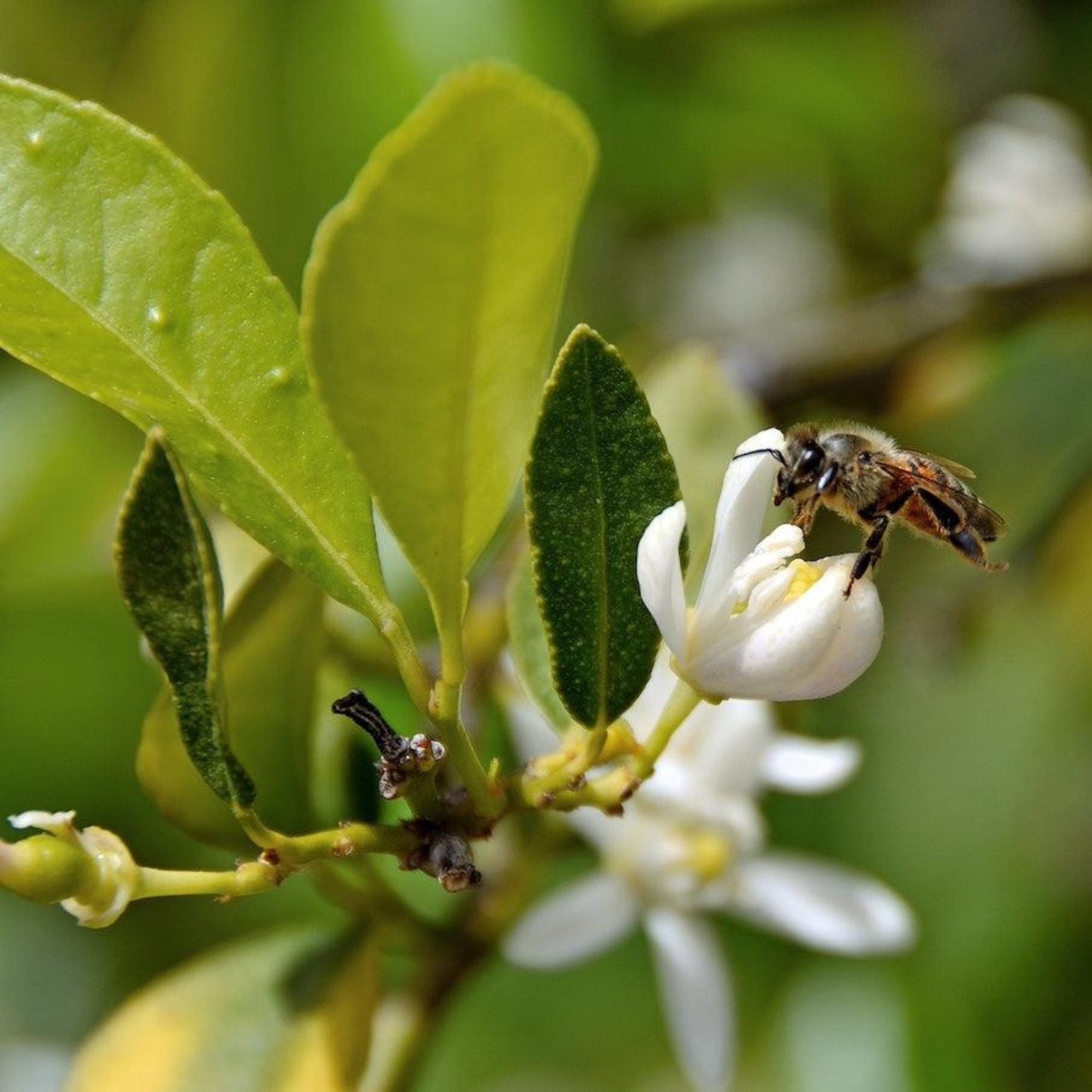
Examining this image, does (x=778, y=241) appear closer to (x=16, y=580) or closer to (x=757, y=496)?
(x=16, y=580)

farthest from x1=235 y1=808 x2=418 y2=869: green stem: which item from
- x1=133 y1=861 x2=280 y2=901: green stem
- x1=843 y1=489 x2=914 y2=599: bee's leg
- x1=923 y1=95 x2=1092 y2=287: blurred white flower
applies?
x1=923 y1=95 x2=1092 y2=287: blurred white flower

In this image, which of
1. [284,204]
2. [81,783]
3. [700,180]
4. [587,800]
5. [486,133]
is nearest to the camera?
[486,133]

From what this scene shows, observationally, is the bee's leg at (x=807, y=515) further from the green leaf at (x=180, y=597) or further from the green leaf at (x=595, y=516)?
the green leaf at (x=180, y=597)

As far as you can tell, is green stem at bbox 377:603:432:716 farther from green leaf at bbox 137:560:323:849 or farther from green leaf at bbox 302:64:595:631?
green leaf at bbox 137:560:323:849

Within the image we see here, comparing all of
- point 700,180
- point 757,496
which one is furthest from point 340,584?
point 700,180

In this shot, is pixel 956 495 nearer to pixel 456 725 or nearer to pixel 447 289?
pixel 456 725

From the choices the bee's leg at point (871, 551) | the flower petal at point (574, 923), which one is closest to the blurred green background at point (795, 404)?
the flower petal at point (574, 923)
